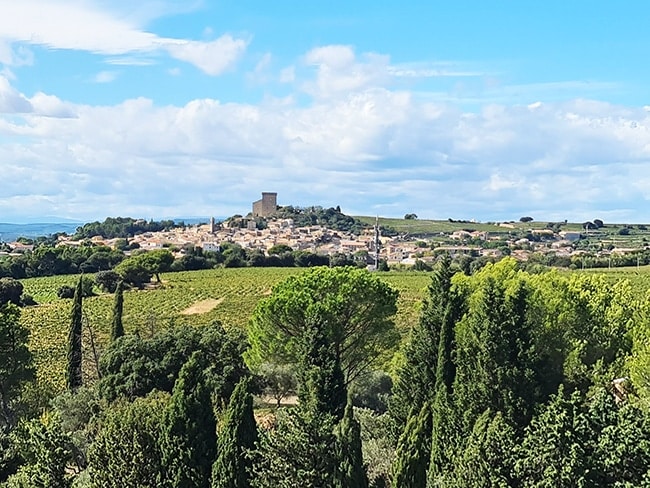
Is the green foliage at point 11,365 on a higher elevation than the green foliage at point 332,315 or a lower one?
lower

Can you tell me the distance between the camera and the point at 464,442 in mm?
18156

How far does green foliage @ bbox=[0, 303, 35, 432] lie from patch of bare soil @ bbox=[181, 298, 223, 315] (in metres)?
24.5

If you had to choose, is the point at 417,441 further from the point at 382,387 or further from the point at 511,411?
the point at 382,387

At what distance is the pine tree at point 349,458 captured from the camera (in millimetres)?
15633

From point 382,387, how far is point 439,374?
967cm

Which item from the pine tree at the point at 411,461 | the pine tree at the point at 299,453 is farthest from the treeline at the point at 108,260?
the pine tree at the point at 299,453

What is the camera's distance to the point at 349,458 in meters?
15.9

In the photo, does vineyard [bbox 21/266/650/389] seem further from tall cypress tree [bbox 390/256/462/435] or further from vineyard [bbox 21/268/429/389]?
tall cypress tree [bbox 390/256/462/435]

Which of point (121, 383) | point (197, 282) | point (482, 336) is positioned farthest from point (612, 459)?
point (197, 282)

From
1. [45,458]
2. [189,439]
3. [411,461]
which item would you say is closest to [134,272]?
[45,458]

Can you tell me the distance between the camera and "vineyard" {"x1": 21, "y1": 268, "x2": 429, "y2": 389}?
42059 millimetres

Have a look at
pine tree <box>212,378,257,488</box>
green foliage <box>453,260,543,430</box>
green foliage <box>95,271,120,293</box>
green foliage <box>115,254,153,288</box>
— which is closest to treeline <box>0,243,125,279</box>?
green foliage <box>115,254,153,288</box>

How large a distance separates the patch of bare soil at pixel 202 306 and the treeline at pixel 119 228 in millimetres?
106911

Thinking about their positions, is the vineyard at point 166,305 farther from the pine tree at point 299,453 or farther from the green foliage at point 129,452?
the pine tree at point 299,453
